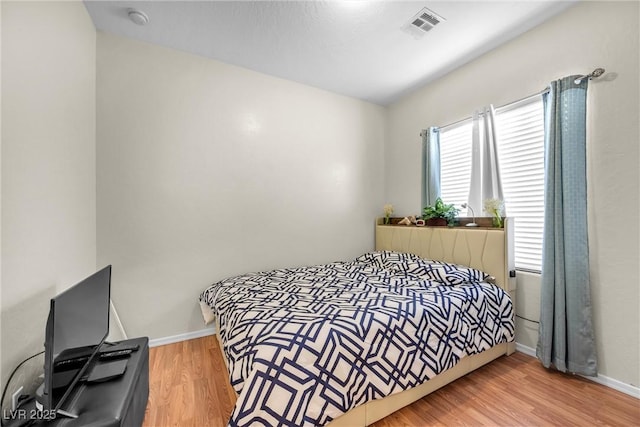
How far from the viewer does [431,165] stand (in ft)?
9.95

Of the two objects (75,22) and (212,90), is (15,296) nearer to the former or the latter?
(75,22)

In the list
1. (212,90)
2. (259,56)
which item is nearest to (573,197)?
(259,56)

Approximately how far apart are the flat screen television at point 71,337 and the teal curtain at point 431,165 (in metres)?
3.07

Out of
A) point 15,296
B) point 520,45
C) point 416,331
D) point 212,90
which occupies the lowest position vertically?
point 416,331

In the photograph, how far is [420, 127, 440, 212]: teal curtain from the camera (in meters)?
3.03

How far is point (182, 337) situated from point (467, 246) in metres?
2.90

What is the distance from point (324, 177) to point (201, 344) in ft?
7.39

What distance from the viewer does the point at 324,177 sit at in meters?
3.32

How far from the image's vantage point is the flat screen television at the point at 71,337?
946mm

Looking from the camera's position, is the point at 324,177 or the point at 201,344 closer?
the point at 201,344

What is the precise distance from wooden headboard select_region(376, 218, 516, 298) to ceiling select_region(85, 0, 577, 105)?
168 centimetres

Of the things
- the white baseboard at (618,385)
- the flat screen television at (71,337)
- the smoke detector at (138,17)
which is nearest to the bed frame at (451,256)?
the white baseboard at (618,385)

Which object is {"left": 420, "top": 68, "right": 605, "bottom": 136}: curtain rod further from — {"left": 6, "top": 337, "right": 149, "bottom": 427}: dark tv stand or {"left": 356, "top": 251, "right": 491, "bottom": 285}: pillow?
{"left": 6, "top": 337, "right": 149, "bottom": 427}: dark tv stand

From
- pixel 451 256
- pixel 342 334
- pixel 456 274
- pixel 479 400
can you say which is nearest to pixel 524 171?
pixel 451 256
